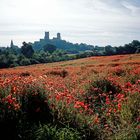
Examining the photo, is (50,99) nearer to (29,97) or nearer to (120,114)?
(29,97)

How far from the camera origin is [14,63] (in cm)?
7281

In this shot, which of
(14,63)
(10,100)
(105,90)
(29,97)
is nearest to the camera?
(10,100)

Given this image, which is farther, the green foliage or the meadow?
the meadow

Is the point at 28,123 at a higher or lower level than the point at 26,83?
lower

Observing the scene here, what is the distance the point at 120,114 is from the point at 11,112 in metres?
3.08

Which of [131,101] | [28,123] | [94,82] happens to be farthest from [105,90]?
[28,123]

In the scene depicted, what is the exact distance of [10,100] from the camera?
8.12 meters

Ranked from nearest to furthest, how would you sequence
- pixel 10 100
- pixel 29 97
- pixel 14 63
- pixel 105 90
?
pixel 10 100, pixel 29 97, pixel 105 90, pixel 14 63

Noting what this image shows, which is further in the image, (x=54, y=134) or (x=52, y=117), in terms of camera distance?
(x=52, y=117)

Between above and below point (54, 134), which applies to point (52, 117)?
above

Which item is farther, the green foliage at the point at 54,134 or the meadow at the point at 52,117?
the meadow at the point at 52,117

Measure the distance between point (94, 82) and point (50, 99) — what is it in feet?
17.7

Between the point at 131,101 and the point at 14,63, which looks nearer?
the point at 131,101

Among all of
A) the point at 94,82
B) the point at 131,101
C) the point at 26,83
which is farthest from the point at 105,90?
the point at 26,83
